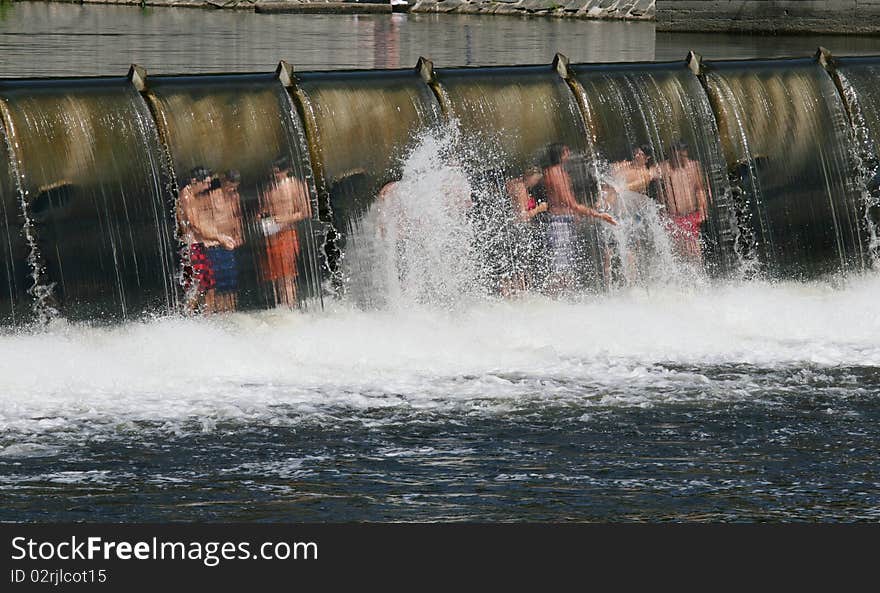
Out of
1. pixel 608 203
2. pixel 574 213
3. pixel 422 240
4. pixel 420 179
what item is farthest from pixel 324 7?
pixel 422 240

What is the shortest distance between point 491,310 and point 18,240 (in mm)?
5720

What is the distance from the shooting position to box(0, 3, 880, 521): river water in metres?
13.1

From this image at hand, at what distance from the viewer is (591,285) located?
20.6 meters

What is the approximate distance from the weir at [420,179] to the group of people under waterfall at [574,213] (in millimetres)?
26

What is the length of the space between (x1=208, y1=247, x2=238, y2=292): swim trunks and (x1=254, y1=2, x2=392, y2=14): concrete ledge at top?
6836 cm

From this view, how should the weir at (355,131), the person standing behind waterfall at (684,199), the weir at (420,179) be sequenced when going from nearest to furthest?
the weir at (420,179), the weir at (355,131), the person standing behind waterfall at (684,199)

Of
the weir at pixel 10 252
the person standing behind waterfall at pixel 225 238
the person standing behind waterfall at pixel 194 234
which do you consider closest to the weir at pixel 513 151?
the person standing behind waterfall at pixel 225 238

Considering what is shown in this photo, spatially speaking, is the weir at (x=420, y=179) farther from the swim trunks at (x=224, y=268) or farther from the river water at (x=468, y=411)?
the river water at (x=468, y=411)

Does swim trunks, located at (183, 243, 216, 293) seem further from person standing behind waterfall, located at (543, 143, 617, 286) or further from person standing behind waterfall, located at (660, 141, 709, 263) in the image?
person standing behind waterfall, located at (660, 141, 709, 263)

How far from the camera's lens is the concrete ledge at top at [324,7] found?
86.6 metres

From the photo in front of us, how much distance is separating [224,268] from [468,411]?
4.35m

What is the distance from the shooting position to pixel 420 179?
65.2ft

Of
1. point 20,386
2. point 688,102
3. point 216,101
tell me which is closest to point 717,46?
point 688,102

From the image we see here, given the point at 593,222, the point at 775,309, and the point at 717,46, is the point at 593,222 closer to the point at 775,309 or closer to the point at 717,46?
the point at 775,309
